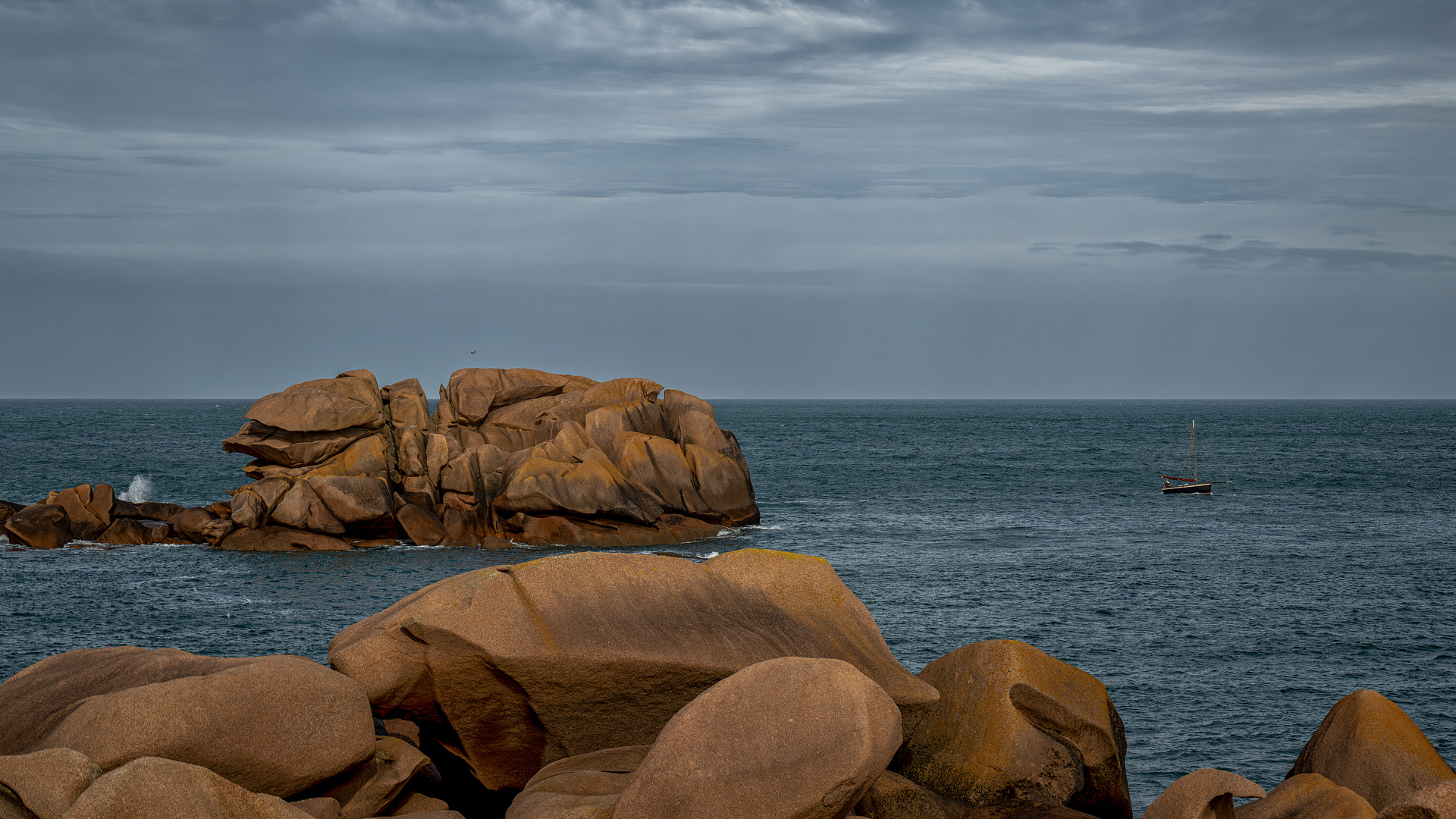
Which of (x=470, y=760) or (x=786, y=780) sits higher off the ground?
(x=786, y=780)

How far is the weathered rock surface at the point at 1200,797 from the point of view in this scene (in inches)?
495

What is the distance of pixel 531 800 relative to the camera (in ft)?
36.5

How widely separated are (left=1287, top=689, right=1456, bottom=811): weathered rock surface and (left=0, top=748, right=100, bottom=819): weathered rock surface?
1423 centimetres

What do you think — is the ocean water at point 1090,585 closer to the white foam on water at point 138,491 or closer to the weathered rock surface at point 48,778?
the white foam on water at point 138,491

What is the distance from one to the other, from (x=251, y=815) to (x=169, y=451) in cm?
11390

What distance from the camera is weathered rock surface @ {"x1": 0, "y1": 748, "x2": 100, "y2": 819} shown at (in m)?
9.33

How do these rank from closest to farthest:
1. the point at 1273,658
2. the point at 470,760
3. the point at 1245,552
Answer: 1. the point at 470,760
2. the point at 1273,658
3. the point at 1245,552

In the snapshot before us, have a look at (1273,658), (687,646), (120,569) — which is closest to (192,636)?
(120,569)

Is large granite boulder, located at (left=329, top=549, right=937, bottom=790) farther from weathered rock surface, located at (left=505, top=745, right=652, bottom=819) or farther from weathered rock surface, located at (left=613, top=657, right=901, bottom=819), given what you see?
weathered rock surface, located at (left=613, top=657, right=901, bottom=819)

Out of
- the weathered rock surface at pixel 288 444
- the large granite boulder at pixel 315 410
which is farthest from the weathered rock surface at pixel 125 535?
the large granite boulder at pixel 315 410

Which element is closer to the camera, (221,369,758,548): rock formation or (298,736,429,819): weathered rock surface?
(298,736,429,819): weathered rock surface

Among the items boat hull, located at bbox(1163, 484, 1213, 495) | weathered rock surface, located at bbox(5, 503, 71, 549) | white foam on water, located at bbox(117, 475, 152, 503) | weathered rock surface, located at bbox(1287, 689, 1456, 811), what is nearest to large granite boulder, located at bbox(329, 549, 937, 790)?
weathered rock surface, located at bbox(1287, 689, 1456, 811)

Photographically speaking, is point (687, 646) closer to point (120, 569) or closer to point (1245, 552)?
point (120, 569)

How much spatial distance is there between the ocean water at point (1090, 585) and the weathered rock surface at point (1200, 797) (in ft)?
21.6
